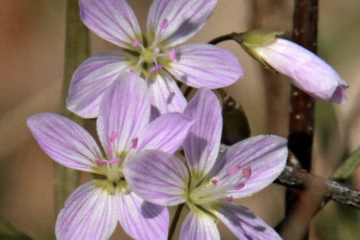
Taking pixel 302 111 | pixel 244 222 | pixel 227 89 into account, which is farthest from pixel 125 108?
pixel 227 89

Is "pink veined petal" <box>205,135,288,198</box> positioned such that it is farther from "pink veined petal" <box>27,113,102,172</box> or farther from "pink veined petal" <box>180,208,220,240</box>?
"pink veined petal" <box>27,113,102,172</box>

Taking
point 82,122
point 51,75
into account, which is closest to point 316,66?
point 82,122

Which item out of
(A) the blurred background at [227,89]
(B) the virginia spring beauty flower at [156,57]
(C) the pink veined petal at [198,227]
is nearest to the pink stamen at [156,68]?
(B) the virginia spring beauty flower at [156,57]

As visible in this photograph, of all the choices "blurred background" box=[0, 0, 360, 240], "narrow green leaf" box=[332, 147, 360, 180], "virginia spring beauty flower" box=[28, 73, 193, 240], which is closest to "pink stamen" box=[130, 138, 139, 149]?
"virginia spring beauty flower" box=[28, 73, 193, 240]

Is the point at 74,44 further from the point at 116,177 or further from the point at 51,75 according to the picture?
the point at 51,75

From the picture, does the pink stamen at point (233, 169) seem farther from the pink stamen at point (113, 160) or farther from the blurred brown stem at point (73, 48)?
the blurred brown stem at point (73, 48)
